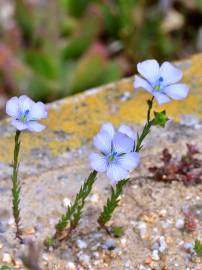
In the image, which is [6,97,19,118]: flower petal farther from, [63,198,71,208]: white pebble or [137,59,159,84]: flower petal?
[63,198,71,208]: white pebble

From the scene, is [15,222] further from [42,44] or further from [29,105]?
[42,44]

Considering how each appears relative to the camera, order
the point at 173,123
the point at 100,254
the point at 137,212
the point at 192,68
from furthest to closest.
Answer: the point at 192,68 → the point at 173,123 → the point at 137,212 → the point at 100,254

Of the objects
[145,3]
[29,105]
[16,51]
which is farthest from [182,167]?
[145,3]

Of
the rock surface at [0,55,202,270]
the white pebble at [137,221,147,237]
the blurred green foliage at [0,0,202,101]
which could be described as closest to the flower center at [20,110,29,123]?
the rock surface at [0,55,202,270]

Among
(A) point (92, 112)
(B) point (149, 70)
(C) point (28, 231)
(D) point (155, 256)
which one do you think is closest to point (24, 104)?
(B) point (149, 70)

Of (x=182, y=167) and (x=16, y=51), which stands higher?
(x=16, y=51)

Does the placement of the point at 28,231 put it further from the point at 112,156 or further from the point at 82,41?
the point at 82,41

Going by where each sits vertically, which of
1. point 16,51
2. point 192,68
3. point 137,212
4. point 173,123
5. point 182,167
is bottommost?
point 137,212
